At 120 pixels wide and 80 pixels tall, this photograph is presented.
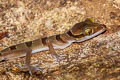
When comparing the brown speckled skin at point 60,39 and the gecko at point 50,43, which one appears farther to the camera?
the gecko at point 50,43

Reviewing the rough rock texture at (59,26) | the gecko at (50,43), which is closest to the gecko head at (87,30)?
the gecko at (50,43)

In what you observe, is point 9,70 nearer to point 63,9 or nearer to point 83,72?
point 83,72

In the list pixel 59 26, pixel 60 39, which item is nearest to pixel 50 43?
pixel 60 39

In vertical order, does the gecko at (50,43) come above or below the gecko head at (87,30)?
below

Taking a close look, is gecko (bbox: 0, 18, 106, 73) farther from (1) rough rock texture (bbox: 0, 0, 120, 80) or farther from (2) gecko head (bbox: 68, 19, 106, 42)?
(1) rough rock texture (bbox: 0, 0, 120, 80)

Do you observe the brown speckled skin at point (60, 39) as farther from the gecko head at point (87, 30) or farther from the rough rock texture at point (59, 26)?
the rough rock texture at point (59, 26)

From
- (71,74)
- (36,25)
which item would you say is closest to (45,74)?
(71,74)

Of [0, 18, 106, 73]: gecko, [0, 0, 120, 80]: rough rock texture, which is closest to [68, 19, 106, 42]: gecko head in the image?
[0, 18, 106, 73]: gecko

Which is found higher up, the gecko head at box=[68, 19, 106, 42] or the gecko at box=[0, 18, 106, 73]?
the gecko head at box=[68, 19, 106, 42]
